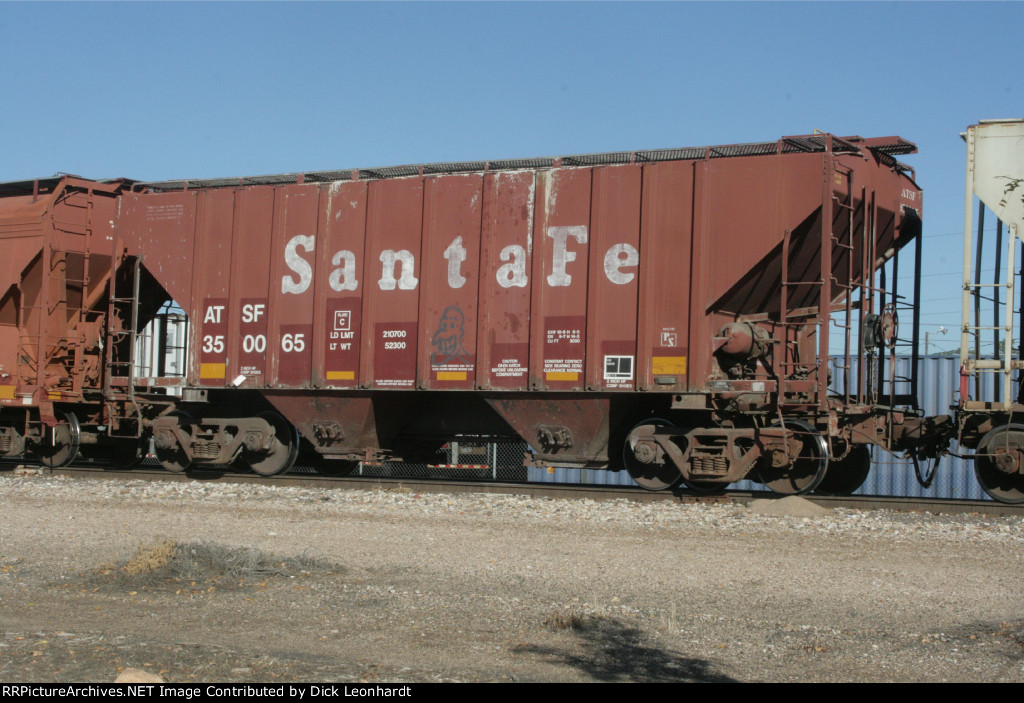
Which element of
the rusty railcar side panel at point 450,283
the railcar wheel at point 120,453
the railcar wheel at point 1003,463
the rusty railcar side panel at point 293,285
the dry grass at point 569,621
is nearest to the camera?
the dry grass at point 569,621

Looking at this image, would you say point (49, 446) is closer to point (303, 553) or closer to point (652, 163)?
point (303, 553)

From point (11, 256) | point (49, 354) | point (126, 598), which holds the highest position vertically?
point (11, 256)

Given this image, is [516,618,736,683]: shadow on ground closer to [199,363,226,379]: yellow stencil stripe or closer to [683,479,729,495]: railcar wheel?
[683,479,729,495]: railcar wheel

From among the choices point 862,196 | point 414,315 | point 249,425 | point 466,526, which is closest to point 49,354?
point 249,425

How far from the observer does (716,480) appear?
11.9m

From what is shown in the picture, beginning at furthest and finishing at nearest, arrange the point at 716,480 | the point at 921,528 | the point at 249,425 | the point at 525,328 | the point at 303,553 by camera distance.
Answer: the point at 249,425, the point at 525,328, the point at 716,480, the point at 921,528, the point at 303,553

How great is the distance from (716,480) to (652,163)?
13.5ft

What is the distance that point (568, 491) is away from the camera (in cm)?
1270

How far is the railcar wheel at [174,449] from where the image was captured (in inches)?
583

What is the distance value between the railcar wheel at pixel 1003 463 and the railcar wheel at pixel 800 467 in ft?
5.87

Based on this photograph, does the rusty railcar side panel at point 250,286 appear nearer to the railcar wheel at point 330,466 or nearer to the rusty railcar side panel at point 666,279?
the railcar wheel at point 330,466

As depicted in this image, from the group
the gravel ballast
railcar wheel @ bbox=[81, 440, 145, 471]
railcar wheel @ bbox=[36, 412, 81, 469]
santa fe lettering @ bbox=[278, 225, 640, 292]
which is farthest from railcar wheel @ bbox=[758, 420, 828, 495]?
railcar wheel @ bbox=[36, 412, 81, 469]

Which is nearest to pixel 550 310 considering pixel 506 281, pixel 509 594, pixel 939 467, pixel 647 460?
pixel 506 281

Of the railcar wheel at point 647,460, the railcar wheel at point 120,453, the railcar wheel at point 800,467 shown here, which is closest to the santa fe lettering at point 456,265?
the railcar wheel at point 647,460
